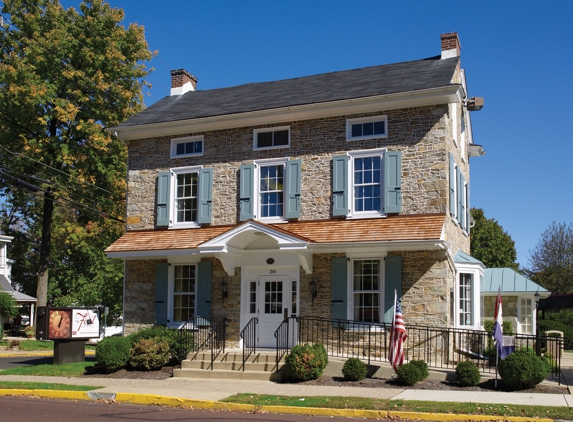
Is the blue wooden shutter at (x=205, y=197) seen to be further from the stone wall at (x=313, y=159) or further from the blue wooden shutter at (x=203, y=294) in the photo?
the blue wooden shutter at (x=203, y=294)

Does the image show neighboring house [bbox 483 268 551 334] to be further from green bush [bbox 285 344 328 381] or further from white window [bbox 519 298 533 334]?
green bush [bbox 285 344 328 381]

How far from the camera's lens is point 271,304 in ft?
61.0

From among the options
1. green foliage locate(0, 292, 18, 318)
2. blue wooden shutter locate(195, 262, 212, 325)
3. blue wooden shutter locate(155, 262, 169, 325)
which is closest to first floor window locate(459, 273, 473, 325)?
blue wooden shutter locate(195, 262, 212, 325)

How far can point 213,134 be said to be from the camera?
65.9ft

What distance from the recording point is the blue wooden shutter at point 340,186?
706 inches

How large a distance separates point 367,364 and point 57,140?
19689mm

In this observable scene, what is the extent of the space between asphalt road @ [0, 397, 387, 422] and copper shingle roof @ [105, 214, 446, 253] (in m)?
6.39

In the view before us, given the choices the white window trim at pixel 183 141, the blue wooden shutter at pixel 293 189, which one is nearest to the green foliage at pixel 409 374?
the blue wooden shutter at pixel 293 189

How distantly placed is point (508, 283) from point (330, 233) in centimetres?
1467

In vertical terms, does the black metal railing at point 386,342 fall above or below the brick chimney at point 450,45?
below

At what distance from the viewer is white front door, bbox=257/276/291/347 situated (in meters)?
18.4

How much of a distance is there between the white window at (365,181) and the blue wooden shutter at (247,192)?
295 cm

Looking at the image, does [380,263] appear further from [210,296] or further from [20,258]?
[20,258]

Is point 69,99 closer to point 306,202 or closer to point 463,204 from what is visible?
point 306,202
